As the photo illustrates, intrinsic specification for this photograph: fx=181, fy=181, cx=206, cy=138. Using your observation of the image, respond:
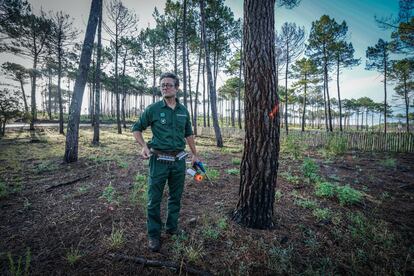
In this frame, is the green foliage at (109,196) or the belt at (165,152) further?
the green foliage at (109,196)

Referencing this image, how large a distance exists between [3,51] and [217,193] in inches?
927

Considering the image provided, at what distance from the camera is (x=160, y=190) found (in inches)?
94.0

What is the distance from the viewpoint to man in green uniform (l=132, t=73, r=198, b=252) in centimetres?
235

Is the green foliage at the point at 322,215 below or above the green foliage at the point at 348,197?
below

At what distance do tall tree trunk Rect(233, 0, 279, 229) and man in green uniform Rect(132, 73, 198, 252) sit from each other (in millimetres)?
1022

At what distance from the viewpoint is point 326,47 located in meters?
19.7

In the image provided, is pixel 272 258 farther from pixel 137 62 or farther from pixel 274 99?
pixel 137 62

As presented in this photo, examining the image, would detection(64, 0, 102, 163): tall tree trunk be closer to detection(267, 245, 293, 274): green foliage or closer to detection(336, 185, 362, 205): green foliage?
detection(267, 245, 293, 274): green foliage

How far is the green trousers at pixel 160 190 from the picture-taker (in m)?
2.32

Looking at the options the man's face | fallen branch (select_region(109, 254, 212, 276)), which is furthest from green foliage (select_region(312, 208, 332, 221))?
the man's face

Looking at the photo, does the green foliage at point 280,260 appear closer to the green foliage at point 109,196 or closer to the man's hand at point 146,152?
the man's hand at point 146,152

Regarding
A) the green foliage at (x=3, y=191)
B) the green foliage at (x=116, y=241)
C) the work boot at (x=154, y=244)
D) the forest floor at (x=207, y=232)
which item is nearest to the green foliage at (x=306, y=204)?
the forest floor at (x=207, y=232)

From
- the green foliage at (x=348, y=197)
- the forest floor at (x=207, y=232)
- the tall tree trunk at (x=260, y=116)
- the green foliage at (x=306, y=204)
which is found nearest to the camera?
the forest floor at (x=207, y=232)

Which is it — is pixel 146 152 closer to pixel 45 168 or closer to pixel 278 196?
pixel 278 196
